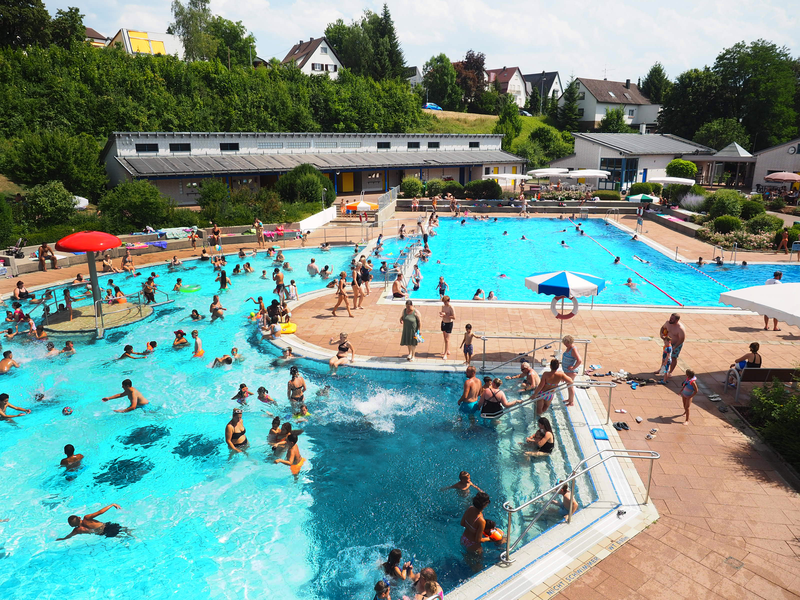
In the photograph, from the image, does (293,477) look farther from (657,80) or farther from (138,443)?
(657,80)

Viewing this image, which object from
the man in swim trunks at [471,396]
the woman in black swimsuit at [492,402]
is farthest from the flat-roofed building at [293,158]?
the woman in black swimsuit at [492,402]

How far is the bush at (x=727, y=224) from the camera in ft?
88.3

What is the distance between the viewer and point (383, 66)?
71.2 meters

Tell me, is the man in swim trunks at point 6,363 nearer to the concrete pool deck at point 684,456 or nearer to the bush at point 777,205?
the concrete pool deck at point 684,456

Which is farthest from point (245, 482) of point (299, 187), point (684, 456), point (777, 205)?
point (777, 205)

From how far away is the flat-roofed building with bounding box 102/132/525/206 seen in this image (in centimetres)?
3550

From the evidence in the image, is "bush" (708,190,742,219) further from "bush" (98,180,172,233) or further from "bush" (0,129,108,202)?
"bush" (0,129,108,202)

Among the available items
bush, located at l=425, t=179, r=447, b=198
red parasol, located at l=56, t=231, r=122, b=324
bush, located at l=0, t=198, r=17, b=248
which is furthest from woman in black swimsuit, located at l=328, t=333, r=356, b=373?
bush, located at l=425, t=179, r=447, b=198

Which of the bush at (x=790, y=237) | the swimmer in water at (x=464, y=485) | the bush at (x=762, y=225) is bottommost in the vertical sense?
the swimmer in water at (x=464, y=485)

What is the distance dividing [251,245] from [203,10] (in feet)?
190

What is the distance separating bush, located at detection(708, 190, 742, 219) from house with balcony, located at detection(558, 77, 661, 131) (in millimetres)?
45643

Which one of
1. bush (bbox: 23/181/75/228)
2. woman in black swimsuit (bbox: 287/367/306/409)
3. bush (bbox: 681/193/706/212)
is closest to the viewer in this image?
woman in black swimsuit (bbox: 287/367/306/409)

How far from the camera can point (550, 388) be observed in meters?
9.51

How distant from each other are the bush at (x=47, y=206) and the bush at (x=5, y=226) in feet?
Answer: 8.19
